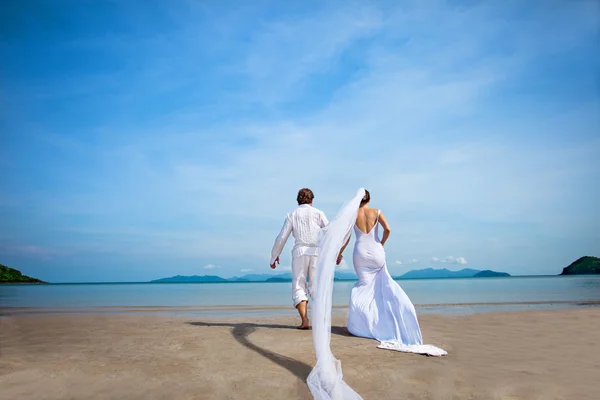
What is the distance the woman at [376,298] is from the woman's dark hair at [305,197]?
1011 mm

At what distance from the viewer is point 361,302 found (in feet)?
24.0

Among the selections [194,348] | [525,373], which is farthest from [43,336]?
[525,373]

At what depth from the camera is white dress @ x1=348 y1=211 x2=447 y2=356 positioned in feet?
21.0

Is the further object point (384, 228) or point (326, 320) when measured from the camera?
point (384, 228)

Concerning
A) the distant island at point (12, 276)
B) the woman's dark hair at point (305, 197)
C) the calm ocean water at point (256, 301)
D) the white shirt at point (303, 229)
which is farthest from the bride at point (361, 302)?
the distant island at point (12, 276)

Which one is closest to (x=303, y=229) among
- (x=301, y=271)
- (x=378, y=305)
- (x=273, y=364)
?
(x=301, y=271)

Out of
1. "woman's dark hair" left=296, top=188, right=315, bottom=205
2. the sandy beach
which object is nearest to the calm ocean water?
the sandy beach

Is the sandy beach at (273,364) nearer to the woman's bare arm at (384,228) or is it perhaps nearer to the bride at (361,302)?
the bride at (361,302)

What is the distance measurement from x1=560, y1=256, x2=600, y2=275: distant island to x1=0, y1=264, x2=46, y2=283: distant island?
132855mm

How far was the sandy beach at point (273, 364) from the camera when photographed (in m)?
4.24

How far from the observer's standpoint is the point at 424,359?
17.8 feet

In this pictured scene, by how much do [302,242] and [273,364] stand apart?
2848 mm

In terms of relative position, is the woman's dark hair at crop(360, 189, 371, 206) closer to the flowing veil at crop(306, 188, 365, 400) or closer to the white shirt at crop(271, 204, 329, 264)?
the white shirt at crop(271, 204, 329, 264)

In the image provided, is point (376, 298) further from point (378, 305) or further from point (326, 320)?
point (326, 320)
